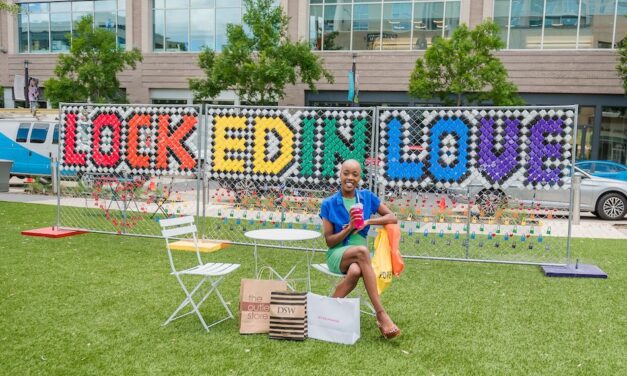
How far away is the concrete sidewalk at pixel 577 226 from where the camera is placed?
12.0 meters

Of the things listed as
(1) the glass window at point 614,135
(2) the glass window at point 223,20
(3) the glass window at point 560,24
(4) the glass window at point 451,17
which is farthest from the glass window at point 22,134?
(1) the glass window at point 614,135

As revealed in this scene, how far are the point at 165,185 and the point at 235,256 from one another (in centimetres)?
323

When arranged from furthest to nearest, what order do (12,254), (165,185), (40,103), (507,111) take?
1. (40,103)
2. (165,185)
3. (12,254)
4. (507,111)

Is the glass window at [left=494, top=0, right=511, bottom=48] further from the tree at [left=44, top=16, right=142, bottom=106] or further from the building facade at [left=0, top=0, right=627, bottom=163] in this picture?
the tree at [left=44, top=16, right=142, bottom=106]

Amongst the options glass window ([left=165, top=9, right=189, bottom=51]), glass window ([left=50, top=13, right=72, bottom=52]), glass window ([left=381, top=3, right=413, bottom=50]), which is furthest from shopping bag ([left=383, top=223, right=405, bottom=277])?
glass window ([left=50, top=13, right=72, bottom=52])

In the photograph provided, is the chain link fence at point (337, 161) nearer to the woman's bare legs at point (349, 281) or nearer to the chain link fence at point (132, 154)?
the chain link fence at point (132, 154)

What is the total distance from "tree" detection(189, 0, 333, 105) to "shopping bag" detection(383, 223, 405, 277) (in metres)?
16.9

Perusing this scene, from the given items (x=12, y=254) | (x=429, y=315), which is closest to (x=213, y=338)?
(x=429, y=315)

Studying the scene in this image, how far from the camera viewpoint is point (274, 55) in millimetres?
22531

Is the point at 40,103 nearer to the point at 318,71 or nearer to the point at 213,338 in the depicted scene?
the point at 318,71

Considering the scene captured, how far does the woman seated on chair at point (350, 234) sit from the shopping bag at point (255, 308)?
663 mm

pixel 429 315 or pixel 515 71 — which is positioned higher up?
pixel 515 71

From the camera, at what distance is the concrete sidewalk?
1202cm

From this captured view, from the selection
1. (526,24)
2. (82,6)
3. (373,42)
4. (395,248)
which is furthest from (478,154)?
(82,6)
